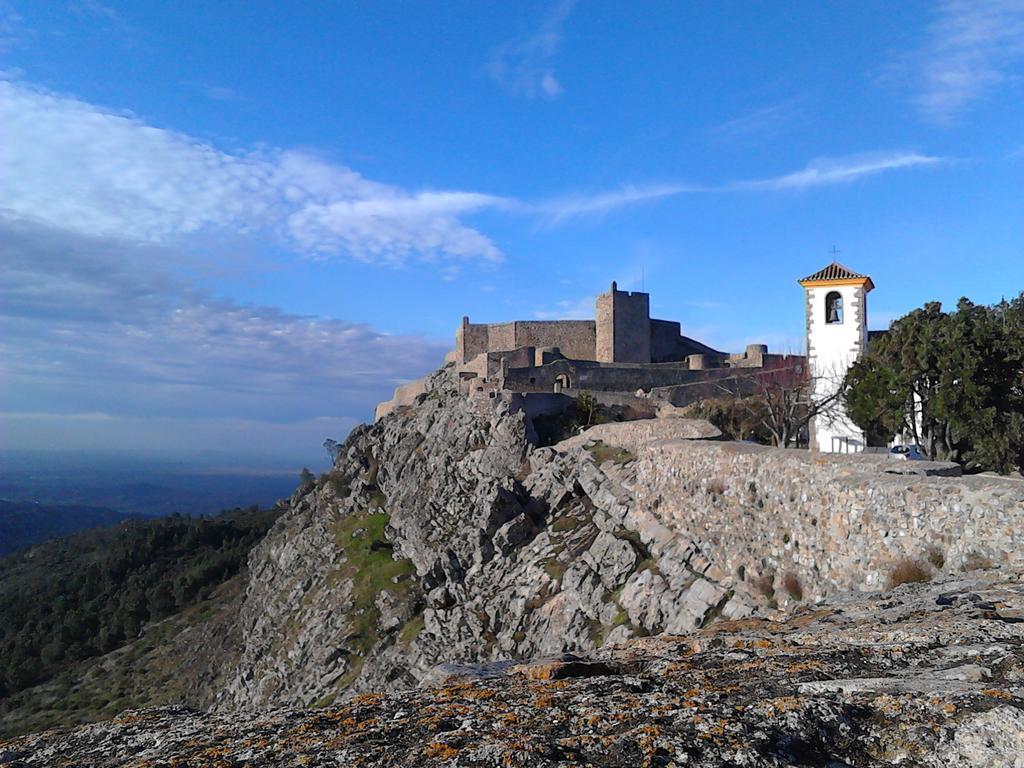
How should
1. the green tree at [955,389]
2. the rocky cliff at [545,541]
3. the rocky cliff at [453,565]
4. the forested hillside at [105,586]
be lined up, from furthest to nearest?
the forested hillside at [105,586] < the green tree at [955,389] < the rocky cliff at [453,565] < the rocky cliff at [545,541]

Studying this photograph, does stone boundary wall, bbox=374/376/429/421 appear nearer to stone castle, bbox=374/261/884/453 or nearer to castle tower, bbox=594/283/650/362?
stone castle, bbox=374/261/884/453

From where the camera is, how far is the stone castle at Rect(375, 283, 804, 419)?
39.1m

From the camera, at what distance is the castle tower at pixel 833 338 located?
94.2 feet

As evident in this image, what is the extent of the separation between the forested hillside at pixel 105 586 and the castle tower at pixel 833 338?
54169 millimetres

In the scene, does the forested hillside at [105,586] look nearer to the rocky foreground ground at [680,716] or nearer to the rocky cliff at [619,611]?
the rocky cliff at [619,611]

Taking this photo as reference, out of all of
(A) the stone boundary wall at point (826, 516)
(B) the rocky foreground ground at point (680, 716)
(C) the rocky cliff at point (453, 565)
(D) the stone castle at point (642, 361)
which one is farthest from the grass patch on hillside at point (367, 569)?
(B) the rocky foreground ground at point (680, 716)

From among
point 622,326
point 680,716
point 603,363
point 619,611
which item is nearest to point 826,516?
point 619,611

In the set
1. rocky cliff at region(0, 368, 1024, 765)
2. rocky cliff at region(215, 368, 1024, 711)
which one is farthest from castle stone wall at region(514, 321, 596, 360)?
rocky cliff at region(0, 368, 1024, 765)

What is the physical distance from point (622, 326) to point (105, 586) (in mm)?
55534

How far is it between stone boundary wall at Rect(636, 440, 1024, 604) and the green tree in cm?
786

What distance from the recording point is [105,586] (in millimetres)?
65375

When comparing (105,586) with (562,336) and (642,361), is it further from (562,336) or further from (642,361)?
(642,361)

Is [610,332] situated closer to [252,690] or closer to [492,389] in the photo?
[492,389]

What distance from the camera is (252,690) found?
3556 cm
